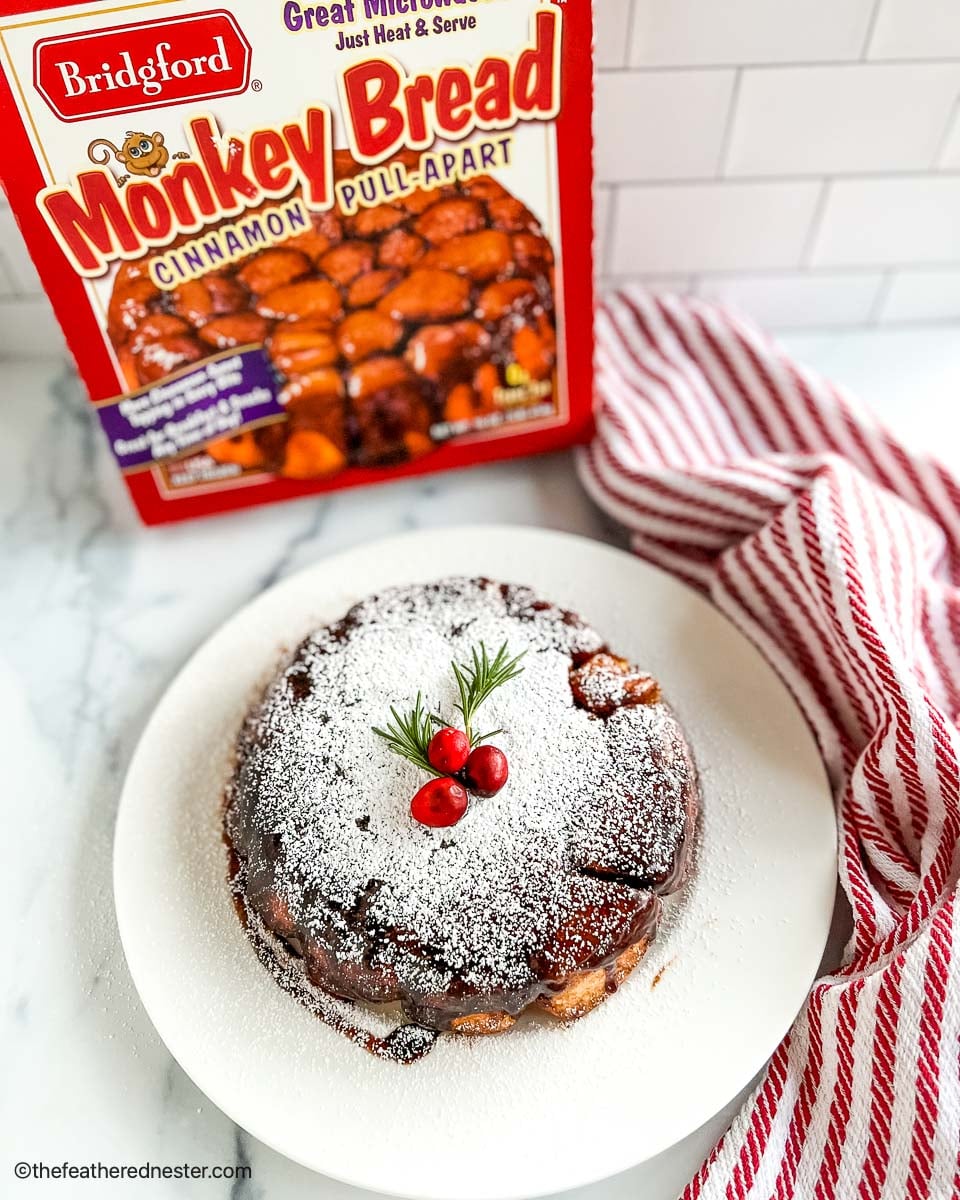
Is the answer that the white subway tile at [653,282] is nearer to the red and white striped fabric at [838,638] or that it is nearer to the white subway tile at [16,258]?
the red and white striped fabric at [838,638]

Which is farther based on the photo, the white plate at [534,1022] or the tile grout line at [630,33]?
the tile grout line at [630,33]

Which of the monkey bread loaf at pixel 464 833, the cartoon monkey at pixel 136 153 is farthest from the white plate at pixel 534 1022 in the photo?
the cartoon monkey at pixel 136 153

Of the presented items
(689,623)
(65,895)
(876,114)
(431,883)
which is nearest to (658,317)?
(876,114)

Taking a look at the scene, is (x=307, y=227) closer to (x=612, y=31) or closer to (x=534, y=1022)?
(x=612, y=31)

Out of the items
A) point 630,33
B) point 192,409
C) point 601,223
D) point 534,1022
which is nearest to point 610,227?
point 601,223

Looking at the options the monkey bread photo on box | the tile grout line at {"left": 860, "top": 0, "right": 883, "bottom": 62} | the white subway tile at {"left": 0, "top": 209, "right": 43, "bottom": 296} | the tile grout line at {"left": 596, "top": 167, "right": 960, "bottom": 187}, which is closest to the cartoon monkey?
the monkey bread photo on box

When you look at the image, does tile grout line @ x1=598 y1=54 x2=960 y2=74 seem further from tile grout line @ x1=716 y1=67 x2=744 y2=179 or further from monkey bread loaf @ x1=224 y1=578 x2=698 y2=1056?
monkey bread loaf @ x1=224 y1=578 x2=698 y2=1056

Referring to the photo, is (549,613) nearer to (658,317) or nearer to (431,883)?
(431,883)
